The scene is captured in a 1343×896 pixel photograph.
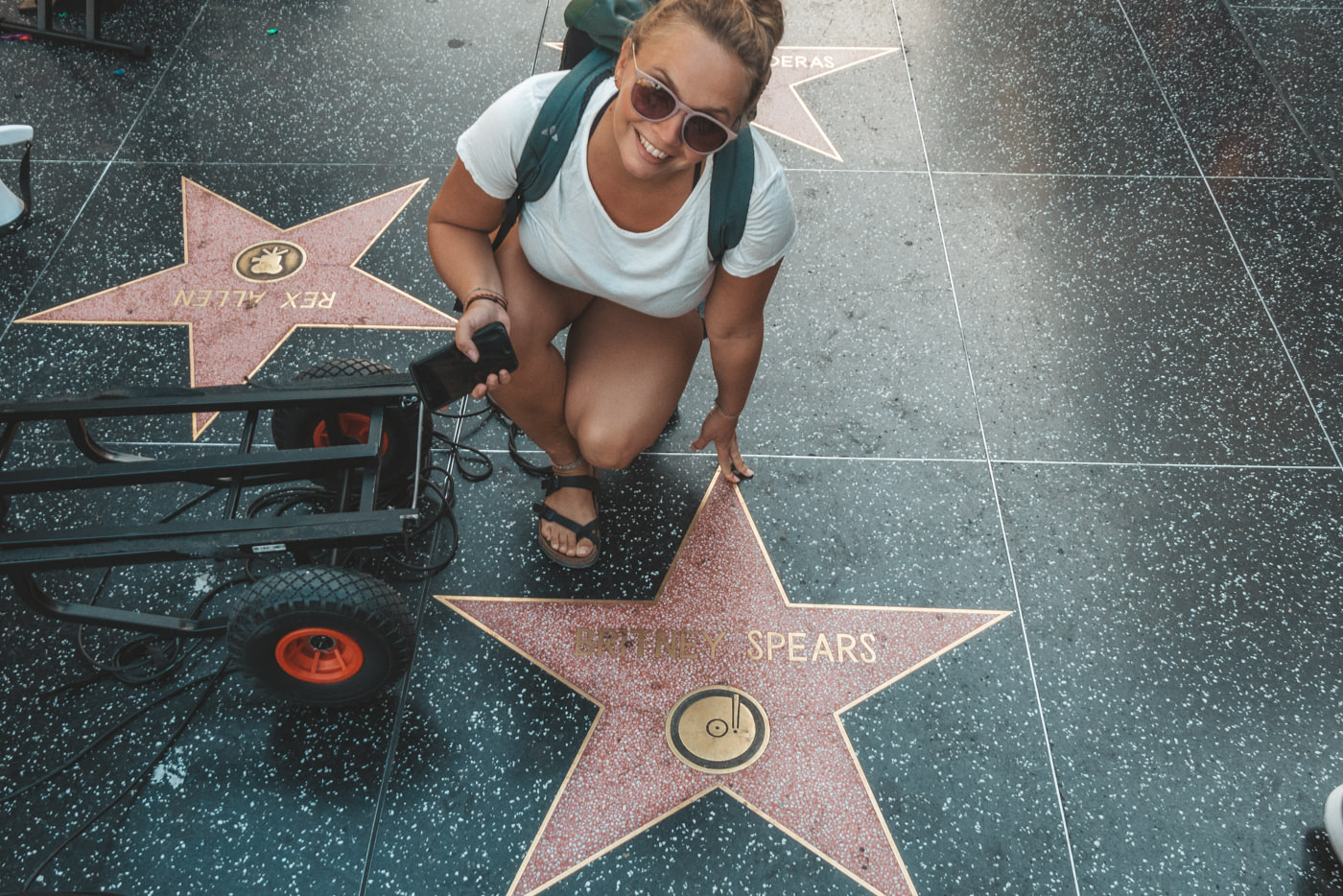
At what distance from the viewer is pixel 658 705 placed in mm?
1737

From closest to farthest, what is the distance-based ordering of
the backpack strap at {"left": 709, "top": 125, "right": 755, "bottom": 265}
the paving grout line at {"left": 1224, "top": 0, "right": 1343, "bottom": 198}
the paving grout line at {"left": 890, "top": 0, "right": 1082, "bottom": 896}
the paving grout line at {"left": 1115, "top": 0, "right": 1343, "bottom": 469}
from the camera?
1. the backpack strap at {"left": 709, "top": 125, "right": 755, "bottom": 265}
2. the paving grout line at {"left": 890, "top": 0, "right": 1082, "bottom": 896}
3. the paving grout line at {"left": 1115, "top": 0, "right": 1343, "bottom": 469}
4. the paving grout line at {"left": 1224, "top": 0, "right": 1343, "bottom": 198}

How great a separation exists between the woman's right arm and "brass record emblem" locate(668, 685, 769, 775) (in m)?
0.71

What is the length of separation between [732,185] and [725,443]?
0.63 meters

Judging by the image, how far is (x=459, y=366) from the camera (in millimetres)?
1521

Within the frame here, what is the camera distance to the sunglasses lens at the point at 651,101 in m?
1.21

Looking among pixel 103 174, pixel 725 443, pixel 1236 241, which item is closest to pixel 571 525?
pixel 725 443

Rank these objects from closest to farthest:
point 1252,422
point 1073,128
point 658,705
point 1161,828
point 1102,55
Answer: point 1161,828, point 658,705, point 1252,422, point 1073,128, point 1102,55

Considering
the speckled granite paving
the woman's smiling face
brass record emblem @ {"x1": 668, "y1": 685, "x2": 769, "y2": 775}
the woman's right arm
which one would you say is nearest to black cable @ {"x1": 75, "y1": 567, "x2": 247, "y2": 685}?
the speckled granite paving

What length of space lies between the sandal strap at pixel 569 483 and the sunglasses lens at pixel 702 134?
84 cm

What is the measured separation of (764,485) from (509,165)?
36.7 inches

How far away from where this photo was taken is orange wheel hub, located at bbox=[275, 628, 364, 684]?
5.04 ft

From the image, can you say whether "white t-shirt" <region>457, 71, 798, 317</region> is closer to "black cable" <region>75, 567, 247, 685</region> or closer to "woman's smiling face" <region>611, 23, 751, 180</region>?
"woman's smiling face" <region>611, 23, 751, 180</region>

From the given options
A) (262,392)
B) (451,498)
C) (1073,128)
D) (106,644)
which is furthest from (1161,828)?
(1073,128)

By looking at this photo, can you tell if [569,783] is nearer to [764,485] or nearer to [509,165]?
[764,485]
